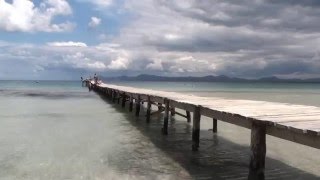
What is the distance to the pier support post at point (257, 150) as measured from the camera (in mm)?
7348

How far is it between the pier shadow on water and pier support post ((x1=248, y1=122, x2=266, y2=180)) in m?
0.86

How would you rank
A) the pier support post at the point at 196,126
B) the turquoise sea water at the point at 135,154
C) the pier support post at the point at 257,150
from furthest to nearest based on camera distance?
the pier support post at the point at 196,126, the turquoise sea water at the point at 135,154, the pier support post at the point at 257,150

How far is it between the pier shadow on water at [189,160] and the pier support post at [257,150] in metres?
0.86

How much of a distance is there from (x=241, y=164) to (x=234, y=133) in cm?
564

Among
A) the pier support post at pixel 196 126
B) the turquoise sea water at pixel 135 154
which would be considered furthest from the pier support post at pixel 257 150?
the pier support post at pixel 196 126

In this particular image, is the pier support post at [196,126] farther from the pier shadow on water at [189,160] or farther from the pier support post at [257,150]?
the pier support post at [257,150]

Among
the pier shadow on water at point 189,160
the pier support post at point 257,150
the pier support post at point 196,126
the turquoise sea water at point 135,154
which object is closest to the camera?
the pier support post at point 257,150

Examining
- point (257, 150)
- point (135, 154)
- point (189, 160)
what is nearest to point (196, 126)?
point (189, 160)

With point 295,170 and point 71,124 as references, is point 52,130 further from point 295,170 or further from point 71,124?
point 295,170

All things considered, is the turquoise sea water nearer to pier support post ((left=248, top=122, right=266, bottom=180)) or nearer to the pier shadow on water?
the pier shadow on water

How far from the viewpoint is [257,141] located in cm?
741

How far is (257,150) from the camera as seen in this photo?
7500 millimetres

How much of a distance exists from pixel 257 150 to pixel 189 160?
2965mm

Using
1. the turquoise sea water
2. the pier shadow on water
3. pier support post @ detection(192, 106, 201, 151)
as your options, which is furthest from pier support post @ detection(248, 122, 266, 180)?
pier support post @ detection(192, 106, 201, 151)
